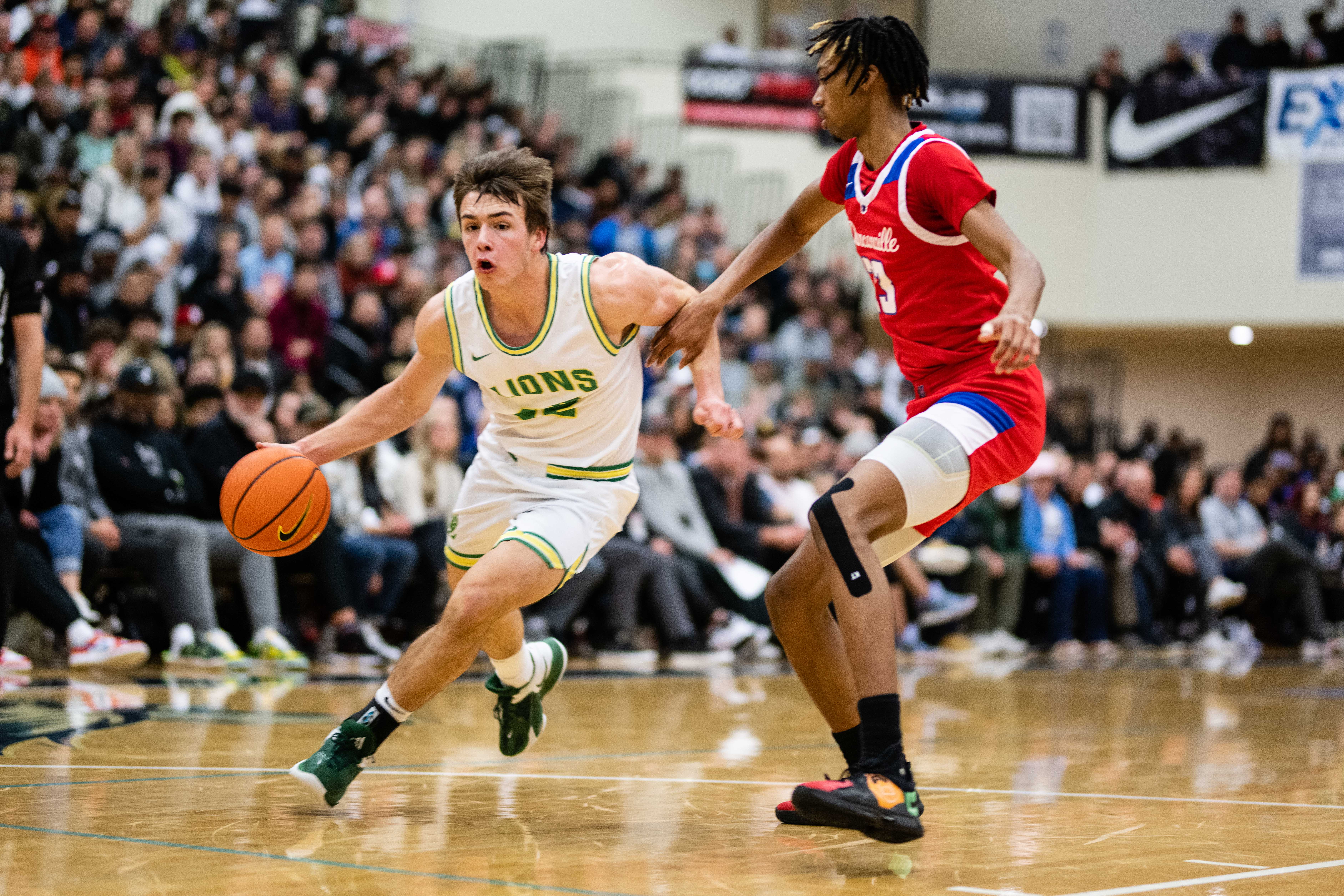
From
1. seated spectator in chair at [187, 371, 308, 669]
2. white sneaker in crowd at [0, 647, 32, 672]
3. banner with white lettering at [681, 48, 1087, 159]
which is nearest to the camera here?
white sneaker in crowd at [0, 647, 32, 672]

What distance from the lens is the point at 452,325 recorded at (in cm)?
445

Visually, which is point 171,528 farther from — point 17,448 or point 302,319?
point 302,319

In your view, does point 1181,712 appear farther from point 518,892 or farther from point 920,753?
point 518,892

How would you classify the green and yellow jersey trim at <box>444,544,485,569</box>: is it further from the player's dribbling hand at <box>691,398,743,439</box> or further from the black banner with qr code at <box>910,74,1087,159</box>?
the black banner with qr code at <box>910,74,1087,159</box>

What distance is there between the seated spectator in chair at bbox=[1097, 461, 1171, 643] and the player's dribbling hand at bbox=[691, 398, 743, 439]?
10403mm

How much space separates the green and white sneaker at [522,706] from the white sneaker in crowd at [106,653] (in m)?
3.33

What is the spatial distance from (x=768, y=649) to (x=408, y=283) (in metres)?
4.01

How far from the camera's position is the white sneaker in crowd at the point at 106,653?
7.53 meters

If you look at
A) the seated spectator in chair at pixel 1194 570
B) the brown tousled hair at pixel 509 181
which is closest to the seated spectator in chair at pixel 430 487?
the brown tousled hair at pixel 509 181

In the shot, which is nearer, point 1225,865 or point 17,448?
point 1225,865

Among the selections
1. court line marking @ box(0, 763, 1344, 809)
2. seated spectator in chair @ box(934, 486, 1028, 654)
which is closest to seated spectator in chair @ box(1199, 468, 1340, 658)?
seated spectator in chair @ box(934, 486, 1028, 654)

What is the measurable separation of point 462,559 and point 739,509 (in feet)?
22.8

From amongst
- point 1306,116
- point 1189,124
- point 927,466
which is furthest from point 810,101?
point 927,466

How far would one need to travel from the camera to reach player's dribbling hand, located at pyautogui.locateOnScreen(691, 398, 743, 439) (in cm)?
414
